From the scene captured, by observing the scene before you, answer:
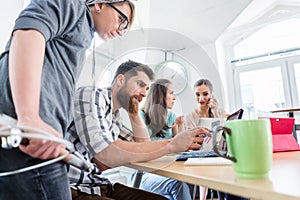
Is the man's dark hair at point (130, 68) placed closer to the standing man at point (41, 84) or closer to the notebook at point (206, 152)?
the standing man at point (41, 84)

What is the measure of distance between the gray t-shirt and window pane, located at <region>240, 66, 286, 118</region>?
3241 mm

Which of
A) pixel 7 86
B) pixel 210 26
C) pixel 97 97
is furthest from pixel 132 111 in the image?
pixel 210 26

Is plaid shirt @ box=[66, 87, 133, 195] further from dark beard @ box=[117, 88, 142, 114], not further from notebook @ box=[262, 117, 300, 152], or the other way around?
notebook @ box=[262, 117, 300, 152]

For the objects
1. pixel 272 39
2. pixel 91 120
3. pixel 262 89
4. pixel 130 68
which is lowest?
pixel 91 120

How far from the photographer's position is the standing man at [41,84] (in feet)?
1.52

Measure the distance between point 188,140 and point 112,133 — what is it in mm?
253

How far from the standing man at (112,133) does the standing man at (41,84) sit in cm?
14

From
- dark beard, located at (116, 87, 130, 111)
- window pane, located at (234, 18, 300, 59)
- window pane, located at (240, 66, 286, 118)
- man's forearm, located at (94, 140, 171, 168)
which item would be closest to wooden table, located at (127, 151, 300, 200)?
man's forearm, located at (94, 140, 171, 168)

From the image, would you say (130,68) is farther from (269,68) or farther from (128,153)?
(269,68)

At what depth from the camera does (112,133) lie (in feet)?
2.75

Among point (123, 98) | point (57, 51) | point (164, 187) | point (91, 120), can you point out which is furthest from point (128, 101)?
point (164, 187)

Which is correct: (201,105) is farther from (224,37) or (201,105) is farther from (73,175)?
(224,37)

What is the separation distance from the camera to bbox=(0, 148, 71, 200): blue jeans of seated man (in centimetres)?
50

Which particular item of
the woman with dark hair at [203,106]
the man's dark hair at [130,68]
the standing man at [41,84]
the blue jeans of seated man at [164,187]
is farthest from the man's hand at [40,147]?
the blue jeans of seated man at [164,187]
